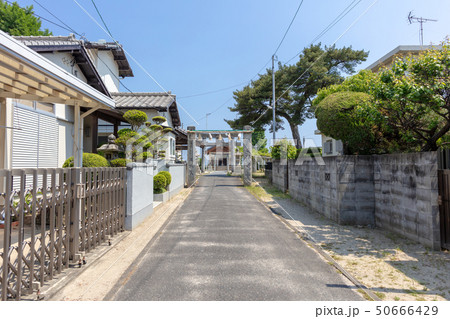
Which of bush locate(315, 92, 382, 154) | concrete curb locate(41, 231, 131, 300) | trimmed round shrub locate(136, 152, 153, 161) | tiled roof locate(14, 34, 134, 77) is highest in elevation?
tiled roof locate(14, 34, 134, 77)

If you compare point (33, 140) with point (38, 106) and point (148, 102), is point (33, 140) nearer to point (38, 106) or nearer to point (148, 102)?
point (38, 106)

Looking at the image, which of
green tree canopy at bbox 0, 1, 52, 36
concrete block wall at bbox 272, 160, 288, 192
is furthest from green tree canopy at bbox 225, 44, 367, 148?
green tree canopy at bbox 0, 1, 52, 36

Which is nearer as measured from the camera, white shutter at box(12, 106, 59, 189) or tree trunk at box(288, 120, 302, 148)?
white shutter at box(12, 106, 59, 189)

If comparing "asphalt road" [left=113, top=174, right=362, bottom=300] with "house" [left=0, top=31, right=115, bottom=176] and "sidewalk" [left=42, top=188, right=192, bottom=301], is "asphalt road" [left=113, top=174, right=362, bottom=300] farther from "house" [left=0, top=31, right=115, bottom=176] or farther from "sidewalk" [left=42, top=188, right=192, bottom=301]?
"house" [left=0, top=31, right=115, bottom=176]

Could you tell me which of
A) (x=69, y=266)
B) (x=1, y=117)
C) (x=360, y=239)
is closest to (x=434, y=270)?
(x=360, y=239)

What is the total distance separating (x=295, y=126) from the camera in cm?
2398

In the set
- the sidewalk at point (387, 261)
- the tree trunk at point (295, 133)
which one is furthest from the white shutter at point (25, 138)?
the tree trunk at point (295, 133)

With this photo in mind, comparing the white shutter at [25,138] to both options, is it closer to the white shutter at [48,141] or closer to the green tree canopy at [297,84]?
the white shutter at [48,141]

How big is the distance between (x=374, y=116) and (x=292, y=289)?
468cm

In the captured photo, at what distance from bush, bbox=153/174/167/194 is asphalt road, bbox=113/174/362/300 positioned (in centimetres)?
353

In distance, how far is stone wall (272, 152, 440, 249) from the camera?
5184 mm

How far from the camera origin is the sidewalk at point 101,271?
3395 millimetres
